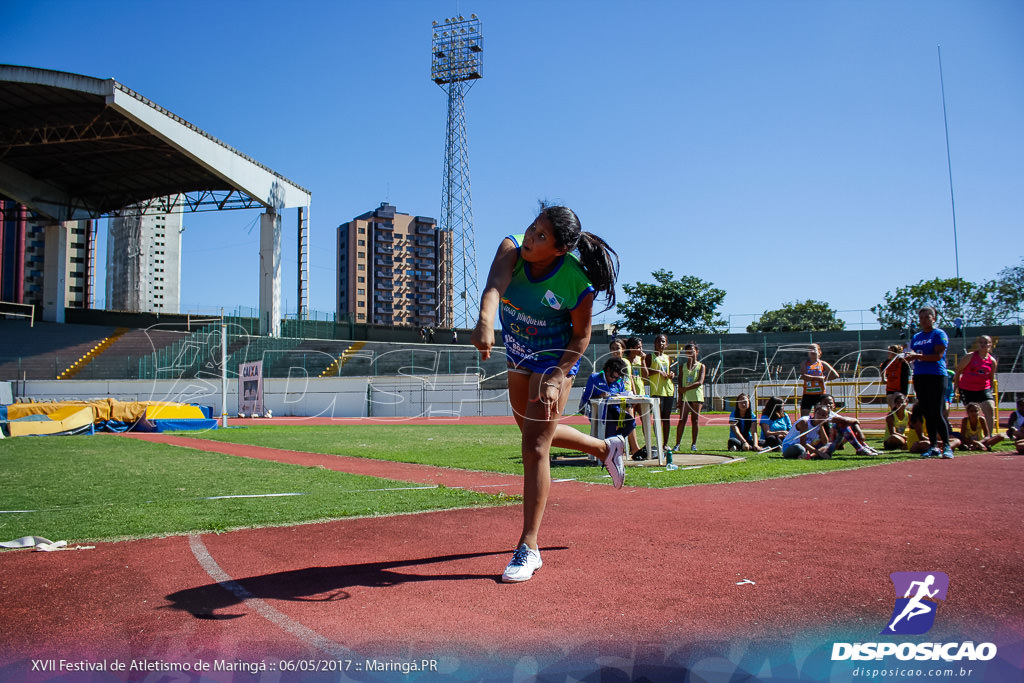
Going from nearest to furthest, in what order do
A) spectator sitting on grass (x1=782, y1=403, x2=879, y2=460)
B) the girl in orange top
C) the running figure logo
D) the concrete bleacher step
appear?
the running figure logo < spectator sitting on grass (x1=782, y1=403, x2=879, y2=460) < the girl in orange top < the concrete bleacher step

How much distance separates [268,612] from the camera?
2814 mm

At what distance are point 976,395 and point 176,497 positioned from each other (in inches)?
454

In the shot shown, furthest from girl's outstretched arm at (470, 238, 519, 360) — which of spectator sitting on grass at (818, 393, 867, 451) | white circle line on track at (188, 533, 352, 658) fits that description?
spectator sitting on grass at (818, 393, 867, 451)

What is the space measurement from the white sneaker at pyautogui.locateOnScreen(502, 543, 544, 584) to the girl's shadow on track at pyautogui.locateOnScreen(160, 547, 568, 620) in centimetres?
8

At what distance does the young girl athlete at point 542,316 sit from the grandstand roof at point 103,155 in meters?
31.2

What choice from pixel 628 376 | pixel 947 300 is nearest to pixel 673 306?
pixel 947 300

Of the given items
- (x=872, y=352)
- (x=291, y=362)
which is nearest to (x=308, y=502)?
(x=291, y=362)

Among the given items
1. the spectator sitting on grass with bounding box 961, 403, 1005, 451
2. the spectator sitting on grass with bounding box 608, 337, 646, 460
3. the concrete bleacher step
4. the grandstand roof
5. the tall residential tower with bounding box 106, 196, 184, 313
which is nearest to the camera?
the spectator sitting on grass with bounding box 608, 337, 646, 460

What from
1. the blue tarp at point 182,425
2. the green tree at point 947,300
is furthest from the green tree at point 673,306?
the blue tarp at point 182,425

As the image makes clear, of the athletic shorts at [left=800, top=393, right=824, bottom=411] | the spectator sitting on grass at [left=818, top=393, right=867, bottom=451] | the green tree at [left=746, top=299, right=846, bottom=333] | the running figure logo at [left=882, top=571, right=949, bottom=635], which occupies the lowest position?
the running figure logo at [left=882, top=571, right=949, bottom=635]

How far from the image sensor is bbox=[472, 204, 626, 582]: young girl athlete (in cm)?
363

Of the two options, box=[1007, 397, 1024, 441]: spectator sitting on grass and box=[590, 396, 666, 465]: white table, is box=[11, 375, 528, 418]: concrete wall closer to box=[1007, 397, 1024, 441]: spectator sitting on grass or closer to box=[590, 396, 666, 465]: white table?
box=[1007, 397, 1024, 441]: spectator sitting on grass

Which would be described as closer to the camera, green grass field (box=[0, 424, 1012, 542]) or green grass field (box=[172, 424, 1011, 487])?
green grass field (box=[0, 424, 1012, 542])

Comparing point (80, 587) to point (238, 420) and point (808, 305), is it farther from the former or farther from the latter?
point (808, 305)
